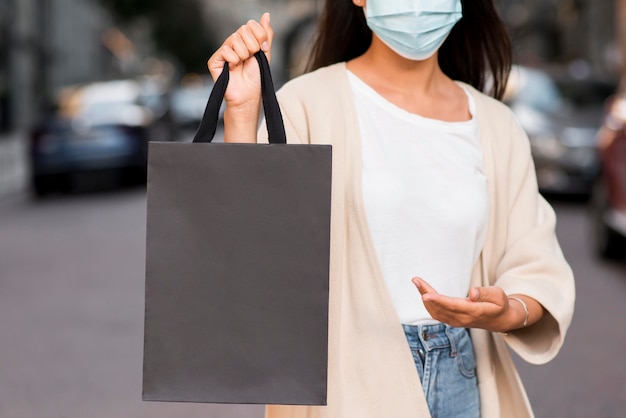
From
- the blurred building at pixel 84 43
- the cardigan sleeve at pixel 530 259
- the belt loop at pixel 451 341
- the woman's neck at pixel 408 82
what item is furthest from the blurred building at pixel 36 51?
the belt loop at pixel 451 341

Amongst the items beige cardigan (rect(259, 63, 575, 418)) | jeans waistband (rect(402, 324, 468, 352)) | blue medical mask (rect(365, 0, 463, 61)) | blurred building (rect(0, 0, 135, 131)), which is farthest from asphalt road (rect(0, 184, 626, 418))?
→ blurred building (rect(0, 0, 135, 131))

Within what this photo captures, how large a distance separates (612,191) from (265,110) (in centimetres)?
743

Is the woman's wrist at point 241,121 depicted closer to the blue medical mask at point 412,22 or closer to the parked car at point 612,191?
the blue medical mask at point 412,22

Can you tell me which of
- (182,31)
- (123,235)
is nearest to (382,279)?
(123,235)

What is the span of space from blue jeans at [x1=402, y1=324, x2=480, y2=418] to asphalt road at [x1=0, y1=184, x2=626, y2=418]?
3035 mm

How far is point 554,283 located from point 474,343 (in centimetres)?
22

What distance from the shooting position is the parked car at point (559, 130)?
1293cm

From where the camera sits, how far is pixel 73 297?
8297 millimetres

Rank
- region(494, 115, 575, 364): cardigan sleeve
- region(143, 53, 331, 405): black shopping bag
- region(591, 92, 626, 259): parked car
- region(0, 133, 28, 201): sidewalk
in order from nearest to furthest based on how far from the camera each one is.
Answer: region(143, 53, 331, 405): black shopping bag, region(494, 115, 575, 364): cardigan sleeve, region(591, 92, 626, 259): parked car, region(0, 133, 28, 201): sidewalk

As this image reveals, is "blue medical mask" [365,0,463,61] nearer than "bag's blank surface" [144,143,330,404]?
No

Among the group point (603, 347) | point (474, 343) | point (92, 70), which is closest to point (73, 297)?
point (603, 347)

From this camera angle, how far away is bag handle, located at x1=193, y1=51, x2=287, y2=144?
6.40 ft

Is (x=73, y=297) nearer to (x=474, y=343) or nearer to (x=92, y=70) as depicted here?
(x=474, y=343)

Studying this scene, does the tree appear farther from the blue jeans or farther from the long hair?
the blue jeans
